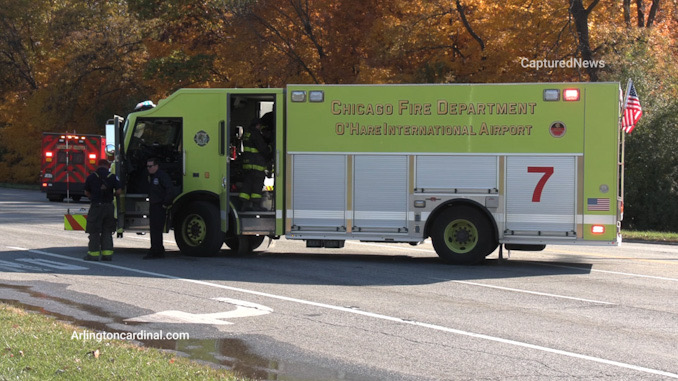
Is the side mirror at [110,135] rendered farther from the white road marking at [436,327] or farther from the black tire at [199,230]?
the white road marking at [436,327]

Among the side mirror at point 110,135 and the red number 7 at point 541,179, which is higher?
the side mirror at point 110,135

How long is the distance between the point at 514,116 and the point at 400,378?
7849mm

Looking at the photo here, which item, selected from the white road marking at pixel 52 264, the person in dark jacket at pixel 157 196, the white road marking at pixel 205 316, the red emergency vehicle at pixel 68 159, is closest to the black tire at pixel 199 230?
the person in dark jacket at pixel 157 196

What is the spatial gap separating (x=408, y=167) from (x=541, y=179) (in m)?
2.22

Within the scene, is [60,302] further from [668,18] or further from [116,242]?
[668,18]

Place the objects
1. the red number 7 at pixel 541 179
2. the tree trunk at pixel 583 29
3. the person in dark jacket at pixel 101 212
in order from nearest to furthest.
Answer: the red number 7 at pixel 541 179 < the person in dark jacket at pixel 101 212 < the tree trunk at pixel 583 29

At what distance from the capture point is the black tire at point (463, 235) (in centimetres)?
1395

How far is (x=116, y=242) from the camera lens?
17.6 m

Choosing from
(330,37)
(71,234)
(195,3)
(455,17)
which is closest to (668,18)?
(455,17)

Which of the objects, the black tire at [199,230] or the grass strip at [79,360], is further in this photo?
the black tire at [199,230]

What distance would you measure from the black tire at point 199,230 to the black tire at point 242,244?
67 cm

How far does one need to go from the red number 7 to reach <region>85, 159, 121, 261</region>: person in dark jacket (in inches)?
276

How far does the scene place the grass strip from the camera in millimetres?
6352

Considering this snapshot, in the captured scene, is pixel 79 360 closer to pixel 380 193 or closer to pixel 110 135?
pixel 380 193
